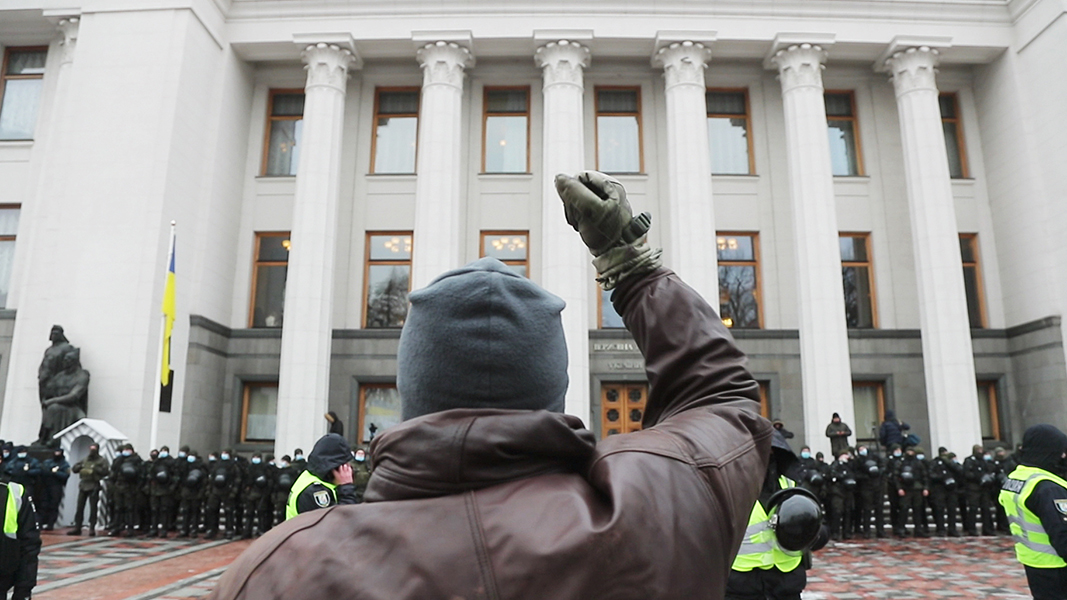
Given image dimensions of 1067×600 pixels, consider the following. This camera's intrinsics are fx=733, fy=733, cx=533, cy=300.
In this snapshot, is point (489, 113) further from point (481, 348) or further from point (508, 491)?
point (508, 491)

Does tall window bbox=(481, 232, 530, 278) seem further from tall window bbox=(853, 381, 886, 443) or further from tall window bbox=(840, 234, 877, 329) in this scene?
tall window bbox=(853, 381, 886, 443)

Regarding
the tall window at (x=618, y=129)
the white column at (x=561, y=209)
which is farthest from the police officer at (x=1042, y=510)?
the tall window at (x=618, y=129)

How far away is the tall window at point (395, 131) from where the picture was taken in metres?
23.0

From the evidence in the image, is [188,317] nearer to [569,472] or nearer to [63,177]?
[63,177]

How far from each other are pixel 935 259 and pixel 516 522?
21732mm

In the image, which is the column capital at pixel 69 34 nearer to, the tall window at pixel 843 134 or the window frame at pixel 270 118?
the window frame at pixel 270 118

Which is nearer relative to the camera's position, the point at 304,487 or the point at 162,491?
the point at 304,487

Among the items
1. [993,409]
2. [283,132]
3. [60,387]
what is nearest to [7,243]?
[60,387]

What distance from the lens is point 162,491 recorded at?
564 inches

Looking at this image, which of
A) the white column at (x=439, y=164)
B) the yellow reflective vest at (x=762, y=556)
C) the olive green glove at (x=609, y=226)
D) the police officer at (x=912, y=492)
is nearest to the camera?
the olive green glove at (x=609, y=226)

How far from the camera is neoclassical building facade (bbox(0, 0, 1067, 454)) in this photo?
19.0m

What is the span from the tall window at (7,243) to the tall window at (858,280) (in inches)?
950

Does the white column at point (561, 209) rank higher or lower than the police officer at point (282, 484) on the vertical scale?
higher

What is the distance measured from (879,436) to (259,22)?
20.5 meters
